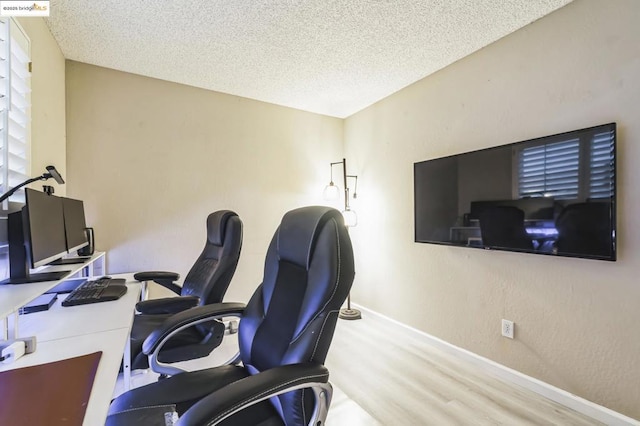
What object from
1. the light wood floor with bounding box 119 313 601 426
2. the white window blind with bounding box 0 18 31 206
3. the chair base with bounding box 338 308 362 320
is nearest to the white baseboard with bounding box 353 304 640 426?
the light wood floor with bounding box 119 313 601 426

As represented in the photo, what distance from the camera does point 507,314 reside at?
6.89 feet

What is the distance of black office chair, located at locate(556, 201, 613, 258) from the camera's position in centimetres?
156

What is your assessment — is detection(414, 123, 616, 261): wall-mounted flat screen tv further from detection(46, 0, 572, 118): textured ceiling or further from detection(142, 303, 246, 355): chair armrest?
detection(142, 303, 246, 355): chair armrest

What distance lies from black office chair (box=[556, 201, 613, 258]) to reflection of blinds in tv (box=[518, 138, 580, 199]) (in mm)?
97

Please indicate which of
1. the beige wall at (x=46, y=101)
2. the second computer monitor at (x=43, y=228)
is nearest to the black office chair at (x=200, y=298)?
the second computer monitor at (x=43, y=228)

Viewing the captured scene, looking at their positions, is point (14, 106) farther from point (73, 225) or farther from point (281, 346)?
point (281, 346)

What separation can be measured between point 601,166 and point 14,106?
10.2 feet

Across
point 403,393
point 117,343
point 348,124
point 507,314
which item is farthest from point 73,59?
point 507,314

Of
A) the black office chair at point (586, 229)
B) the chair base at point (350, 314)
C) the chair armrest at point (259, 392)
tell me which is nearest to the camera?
the chair armrest at point (259, 392)

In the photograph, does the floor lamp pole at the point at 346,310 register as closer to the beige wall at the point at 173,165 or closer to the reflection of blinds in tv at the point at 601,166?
the beige wall at the point at 173,165

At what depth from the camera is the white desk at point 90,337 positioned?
0.82 meters

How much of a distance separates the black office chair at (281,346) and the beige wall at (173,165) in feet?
5.56

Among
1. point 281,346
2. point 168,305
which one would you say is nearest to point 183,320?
point 281,346

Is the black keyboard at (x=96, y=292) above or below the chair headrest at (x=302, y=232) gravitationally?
below
